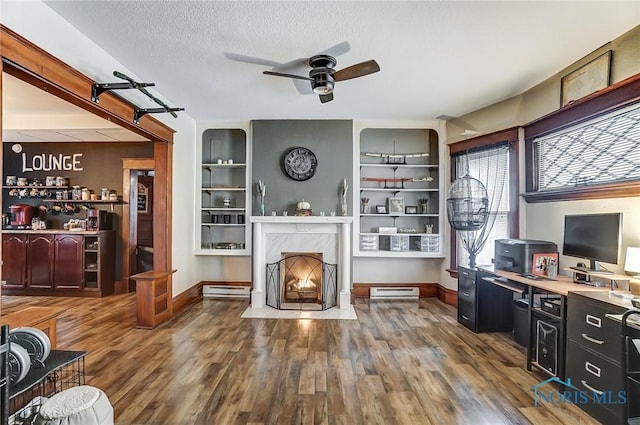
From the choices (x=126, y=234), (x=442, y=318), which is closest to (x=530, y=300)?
(x=442, y=318)

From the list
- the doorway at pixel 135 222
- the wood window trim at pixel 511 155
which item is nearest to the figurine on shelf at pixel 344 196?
the wood window trim at pixel 511 155

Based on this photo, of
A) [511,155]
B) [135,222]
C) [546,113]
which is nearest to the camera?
[546,113]

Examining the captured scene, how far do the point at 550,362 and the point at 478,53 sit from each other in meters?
2.78

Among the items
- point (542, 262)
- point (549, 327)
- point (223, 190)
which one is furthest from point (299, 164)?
point (549, 327)

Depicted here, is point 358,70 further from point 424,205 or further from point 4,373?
point 4,373

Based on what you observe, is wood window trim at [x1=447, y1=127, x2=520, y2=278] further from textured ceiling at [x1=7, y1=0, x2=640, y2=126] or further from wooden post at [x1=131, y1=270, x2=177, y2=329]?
wooden post at [x1=131, y1=270, x2=177, y2=329]

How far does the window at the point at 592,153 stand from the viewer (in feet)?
8.78

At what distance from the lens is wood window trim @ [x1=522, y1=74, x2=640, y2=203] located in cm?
261

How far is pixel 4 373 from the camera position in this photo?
61.9 inches

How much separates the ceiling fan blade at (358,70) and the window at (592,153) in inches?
86.4

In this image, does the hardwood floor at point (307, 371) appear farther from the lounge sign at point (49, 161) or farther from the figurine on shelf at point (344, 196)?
the lounge sign at point (49, 161)

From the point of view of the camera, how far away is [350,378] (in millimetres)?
2652

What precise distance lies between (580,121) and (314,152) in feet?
10.8

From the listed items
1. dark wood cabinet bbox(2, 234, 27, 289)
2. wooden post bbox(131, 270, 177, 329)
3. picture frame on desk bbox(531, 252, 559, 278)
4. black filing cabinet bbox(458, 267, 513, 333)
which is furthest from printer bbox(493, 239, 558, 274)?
dark wood cabinet bbox(2, 234, 27, 289)
